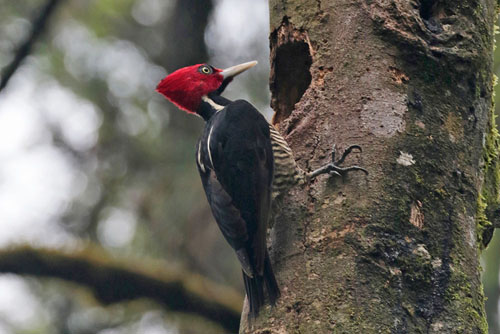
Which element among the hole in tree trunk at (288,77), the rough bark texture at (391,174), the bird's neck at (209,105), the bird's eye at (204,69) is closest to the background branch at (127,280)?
the bird's neck at (209,105)

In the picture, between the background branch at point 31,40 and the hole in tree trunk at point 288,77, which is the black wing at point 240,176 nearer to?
the hole in tree trunk at point 288,77

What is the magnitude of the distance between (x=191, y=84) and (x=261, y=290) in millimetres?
1602

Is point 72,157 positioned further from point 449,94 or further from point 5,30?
point 449,94

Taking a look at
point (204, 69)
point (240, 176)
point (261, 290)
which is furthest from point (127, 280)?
point (261, 290)

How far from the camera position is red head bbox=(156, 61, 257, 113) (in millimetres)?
3668

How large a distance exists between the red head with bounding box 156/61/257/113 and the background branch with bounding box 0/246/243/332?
4.94 feet

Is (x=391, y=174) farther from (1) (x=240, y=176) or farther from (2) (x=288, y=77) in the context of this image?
(2) (x=288, y=77)

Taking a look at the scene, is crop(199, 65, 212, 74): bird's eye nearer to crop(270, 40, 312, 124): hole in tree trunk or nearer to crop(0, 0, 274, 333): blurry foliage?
crop(270, 40, 312, 124): hole in tree trunk

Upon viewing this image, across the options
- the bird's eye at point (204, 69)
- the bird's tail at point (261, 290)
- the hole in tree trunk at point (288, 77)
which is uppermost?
the bird's eye at point (204, 69)

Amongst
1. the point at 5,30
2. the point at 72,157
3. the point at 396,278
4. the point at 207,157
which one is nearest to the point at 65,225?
the point at 72,157

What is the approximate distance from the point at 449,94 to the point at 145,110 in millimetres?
5270

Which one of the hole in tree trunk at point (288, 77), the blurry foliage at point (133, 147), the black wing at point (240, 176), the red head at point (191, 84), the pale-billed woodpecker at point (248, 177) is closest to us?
the pale-billed woodpecker at point (248, 177)

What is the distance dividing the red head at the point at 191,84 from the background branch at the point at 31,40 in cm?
95

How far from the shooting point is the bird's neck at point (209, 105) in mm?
3705
